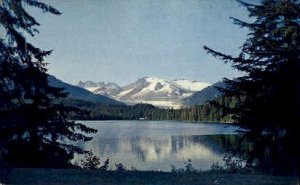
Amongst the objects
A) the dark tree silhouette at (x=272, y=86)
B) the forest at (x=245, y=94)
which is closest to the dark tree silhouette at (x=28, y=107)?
the forest at (x=245, y=94)

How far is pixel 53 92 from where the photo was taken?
81.8 feet

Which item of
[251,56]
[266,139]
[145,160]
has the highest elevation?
[251,56]

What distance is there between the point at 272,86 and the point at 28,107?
40.5ft

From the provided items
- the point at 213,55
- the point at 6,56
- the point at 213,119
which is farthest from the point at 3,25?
the point at 213,119

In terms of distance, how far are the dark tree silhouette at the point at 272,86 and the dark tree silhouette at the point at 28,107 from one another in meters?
8.55

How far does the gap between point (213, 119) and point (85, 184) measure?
168 metres

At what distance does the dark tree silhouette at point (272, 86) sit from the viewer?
59.6 feet

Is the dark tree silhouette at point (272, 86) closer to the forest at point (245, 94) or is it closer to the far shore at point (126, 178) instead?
the forest at point (245, 94)

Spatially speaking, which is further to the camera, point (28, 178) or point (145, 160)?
point (145, 160)

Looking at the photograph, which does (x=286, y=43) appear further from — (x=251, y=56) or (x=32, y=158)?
(x=32, y=158)

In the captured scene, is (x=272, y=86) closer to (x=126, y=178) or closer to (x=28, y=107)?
(x=126, y=178)

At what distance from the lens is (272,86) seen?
62.3 ft

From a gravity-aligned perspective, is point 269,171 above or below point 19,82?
below

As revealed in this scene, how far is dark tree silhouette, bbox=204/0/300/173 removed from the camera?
18.2 metres
